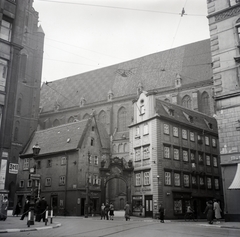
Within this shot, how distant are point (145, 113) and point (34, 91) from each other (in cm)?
2750

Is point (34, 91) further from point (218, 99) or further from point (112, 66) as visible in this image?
point (218, 99)

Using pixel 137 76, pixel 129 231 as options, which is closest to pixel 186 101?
pixel 137 76

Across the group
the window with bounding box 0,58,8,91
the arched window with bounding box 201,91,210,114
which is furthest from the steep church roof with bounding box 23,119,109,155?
the arched window with bounding box 201,91,210,114

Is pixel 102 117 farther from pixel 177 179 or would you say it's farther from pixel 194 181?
pixel 177 179

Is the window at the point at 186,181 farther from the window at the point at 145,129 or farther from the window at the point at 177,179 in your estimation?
the window at the point at 145,129

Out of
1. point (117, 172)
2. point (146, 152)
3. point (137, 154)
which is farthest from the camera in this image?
point (117, 172)

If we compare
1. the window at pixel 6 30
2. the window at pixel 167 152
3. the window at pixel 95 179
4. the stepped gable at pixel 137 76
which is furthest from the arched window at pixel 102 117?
the window at pixel 6 30

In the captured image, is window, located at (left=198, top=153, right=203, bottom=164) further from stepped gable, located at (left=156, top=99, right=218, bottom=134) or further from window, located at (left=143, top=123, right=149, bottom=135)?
window, located at (left=143, top=123, right=149, bottom=135)

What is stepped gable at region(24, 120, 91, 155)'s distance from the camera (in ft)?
125

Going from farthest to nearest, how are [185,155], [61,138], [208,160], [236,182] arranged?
1. [61,138]
2. [208,160]
3. [185,155]
4. [236,182]

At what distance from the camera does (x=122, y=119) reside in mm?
56031

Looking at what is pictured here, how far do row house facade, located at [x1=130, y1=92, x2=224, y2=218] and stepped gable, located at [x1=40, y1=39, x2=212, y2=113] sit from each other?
12812 millimetres

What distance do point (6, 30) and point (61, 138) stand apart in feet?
67.1

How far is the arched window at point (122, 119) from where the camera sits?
54894mm
